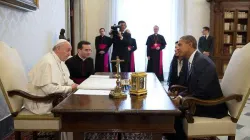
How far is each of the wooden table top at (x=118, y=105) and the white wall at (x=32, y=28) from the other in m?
1.57

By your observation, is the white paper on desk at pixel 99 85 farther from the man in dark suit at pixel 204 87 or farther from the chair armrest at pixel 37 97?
the man in dark suit at pixel 204 87

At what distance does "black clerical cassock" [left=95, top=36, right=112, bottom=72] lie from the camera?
267 inches

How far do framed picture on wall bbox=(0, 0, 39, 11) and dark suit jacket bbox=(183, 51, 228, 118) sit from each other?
81.3 inches

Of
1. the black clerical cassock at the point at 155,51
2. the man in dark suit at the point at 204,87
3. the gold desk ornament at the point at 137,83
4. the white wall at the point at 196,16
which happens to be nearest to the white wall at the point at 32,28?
the gold desk ornament at the point at 137,83

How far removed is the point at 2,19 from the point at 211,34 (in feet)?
19.2

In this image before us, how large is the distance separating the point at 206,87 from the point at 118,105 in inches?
36.0

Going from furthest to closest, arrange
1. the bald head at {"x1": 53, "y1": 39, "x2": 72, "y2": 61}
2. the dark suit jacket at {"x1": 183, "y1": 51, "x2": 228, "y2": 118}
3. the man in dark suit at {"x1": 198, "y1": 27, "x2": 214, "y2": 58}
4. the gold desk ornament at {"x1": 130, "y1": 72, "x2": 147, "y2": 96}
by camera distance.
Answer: the man in dark suit at {"x1": 198, "y1": 27, "x2": 214, "y2": 58} → the bald head at {"x1": 53, "y1": 39, "x2": 72, "y2": 61} → the dark suit jacket at {"x1": 183, "y1": 51, "x2": 228, "y2": 118} → the gold desk ornament at {"x1": 130, "y1": 72, "x2": 147, "y2": 96}

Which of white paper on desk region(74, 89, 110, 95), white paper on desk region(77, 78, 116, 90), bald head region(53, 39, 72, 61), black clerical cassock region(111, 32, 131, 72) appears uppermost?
black clerical cassock region(111, 32, 131, 72)

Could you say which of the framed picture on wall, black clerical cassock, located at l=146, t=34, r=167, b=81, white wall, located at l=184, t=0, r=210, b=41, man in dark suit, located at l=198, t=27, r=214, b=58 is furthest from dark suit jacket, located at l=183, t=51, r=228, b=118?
white wall, located at l=184, t=0, r=210, b=41

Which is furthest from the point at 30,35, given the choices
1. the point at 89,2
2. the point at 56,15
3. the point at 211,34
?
the point at 211,34

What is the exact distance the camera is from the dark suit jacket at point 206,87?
2.37 m

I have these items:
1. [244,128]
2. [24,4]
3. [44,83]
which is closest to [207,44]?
[244,128]

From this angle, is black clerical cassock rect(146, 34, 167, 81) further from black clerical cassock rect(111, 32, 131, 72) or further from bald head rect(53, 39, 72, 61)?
bald head rect(53, 39, 72, 61)

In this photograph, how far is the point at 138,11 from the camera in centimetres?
781
